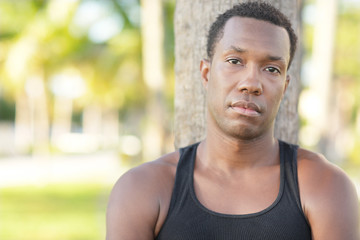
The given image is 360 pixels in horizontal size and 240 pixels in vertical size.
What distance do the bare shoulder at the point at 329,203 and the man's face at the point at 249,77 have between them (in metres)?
0.33

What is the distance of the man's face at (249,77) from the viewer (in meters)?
2.47

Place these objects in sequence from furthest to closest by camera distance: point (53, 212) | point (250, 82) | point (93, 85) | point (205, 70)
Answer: point (93, 85), point (53, 212), point (205, 70), point (250, 82)

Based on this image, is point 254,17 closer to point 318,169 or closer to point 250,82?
point 250,82

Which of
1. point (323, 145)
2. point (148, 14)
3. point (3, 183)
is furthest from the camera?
point (3, 183)

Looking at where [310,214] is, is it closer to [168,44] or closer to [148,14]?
[148,14]

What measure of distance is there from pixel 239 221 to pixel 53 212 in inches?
466

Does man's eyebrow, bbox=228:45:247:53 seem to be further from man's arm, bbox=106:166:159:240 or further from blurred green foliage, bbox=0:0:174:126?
blurred green foliage, bbox=0:0:174:126

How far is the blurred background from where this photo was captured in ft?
41.0

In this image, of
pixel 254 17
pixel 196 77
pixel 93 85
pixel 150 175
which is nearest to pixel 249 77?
pixel 254 17

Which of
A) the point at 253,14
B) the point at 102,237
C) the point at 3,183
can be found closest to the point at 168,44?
the point at 3,183

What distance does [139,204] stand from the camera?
2.45m

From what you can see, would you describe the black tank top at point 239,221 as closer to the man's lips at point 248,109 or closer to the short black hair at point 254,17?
the man's lips at point 248,109

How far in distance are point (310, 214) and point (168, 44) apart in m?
21.6

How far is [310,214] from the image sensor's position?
2359 millimetres
